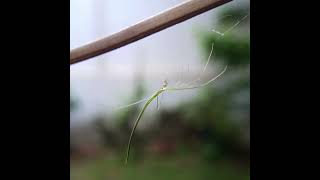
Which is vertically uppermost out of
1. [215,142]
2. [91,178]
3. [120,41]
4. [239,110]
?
[120,41]

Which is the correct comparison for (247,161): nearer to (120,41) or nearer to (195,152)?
(195,152)

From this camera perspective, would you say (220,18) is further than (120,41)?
Yes

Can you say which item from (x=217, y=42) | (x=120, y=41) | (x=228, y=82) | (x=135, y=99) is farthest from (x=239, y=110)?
(x=120, y=41)

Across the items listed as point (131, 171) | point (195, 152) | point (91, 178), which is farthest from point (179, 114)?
point (91, 178)

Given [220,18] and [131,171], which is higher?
[220,18]

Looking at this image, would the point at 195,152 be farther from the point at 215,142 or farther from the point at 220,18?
the point at 220,18

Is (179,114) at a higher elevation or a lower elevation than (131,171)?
higher
